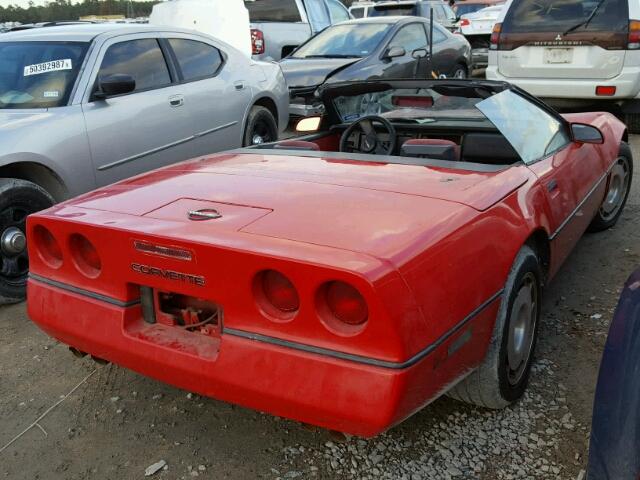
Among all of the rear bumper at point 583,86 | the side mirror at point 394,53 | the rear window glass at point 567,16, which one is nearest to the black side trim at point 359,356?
the rear bumper at point 583,86

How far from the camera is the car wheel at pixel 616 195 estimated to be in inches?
176

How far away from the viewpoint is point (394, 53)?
27.3ft

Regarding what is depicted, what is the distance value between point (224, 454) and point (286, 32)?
9.97m

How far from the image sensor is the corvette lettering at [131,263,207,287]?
81.2 inches

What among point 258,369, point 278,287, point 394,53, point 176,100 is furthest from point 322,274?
point 394,53

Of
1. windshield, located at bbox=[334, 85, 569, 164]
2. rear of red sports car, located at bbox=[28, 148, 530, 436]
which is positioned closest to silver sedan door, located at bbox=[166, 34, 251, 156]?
windshield, located at bbox=[334, 85, 569, 164]

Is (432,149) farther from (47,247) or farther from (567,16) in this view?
(567,16)

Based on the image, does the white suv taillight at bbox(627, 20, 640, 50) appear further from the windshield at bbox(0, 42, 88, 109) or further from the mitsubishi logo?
the mitsubishi logo

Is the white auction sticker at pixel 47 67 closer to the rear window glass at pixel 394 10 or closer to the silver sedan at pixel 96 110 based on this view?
the silver sedan at pixel 96 110

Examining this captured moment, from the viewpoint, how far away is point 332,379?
186cm

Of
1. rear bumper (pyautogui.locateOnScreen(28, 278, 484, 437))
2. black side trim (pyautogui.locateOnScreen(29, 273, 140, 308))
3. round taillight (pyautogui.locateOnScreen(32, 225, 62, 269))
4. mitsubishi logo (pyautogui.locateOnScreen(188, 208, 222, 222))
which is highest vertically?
mitsubishi logo (pyautogui.locateOnScreen(188, 208, 222, 222))

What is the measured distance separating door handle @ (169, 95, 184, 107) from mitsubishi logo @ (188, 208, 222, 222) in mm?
2972

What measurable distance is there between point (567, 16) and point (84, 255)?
661cm

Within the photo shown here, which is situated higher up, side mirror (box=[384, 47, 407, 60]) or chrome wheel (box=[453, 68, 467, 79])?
side mirror (box=[384, 47, 407, 60])
